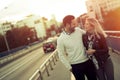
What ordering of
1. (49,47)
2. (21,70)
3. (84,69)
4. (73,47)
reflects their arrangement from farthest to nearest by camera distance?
(49,47)
(21,70)
(84,69)
(73,47)

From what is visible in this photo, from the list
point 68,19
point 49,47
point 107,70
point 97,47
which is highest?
point 68,19

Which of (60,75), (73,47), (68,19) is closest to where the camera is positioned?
(68,19)

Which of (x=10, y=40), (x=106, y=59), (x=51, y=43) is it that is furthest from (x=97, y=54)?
(x=10, y=40)

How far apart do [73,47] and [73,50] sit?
2.3 inches

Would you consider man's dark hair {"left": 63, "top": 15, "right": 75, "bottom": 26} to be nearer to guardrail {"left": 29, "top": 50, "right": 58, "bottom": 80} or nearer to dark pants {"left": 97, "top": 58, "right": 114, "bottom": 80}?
dark pants {"left": 97, "top": 58, "right": 114, "bottom": 80}

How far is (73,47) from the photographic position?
248 inches

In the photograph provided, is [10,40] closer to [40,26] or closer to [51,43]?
[51,43]

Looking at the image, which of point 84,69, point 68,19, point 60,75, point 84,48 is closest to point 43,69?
point 60,75

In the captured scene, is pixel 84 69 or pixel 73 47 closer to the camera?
pixel 73 47

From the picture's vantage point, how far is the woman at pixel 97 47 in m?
6.22

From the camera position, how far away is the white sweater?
627 cm

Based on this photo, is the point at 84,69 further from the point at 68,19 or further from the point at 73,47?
the point at 68,19

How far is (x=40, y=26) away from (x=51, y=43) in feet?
490

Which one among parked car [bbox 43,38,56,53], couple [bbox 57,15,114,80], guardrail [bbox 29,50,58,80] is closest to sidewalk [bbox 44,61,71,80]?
guardrail [bbox 29,50,58,80]
